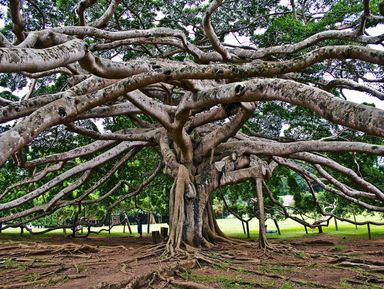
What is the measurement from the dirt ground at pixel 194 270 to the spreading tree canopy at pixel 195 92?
760mm

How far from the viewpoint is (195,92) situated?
227 inches

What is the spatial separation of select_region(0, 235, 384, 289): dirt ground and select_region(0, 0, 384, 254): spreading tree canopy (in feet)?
2.49

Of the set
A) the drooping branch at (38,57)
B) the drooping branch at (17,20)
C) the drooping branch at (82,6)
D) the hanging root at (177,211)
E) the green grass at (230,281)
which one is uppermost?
the drooping branch at (82,6)

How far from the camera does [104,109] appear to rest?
7547mm

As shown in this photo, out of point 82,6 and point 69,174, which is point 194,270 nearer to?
point 82,6

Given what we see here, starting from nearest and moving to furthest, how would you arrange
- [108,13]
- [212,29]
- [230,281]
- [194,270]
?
[230,281] < [194,270] < [108,13] < [212,29]

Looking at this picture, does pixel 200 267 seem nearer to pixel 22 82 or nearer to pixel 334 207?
pixel 22 82

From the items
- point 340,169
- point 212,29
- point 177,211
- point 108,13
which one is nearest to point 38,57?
point 108,13

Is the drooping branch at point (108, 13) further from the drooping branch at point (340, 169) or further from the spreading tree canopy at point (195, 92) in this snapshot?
the drooping branch at point (340, 169)

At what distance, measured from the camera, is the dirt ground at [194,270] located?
4.71 meters

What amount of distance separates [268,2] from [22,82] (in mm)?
6436

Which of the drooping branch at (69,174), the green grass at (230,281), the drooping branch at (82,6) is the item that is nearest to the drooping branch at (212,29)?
the drooping branch at (82,6)

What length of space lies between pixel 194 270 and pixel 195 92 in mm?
2590

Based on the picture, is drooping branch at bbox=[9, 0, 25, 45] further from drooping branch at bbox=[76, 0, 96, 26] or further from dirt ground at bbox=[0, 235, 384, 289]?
dirt ground at bbox=[0, 235, 384, 289]
